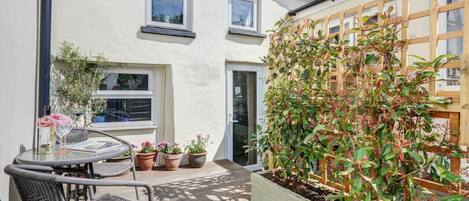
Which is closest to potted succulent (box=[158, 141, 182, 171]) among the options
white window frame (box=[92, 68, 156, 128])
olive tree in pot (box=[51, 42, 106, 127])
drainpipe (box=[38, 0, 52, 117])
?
white window frame (box=[92, 68, 156, 128])

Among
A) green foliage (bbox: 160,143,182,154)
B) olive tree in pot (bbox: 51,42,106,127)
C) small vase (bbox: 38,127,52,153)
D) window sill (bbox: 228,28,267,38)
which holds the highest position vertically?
window sill (bbox: 228,28,267,38)

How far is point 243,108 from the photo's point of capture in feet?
18.6

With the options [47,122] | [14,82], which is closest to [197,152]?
[47,122]

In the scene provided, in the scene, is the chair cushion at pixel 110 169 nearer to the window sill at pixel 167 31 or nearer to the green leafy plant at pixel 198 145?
the green leafy plant at pixel 198 145

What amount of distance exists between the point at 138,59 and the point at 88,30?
82cm

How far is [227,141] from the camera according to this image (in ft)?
18.1

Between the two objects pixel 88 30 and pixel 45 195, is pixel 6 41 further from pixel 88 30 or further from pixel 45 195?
pixel 88 30

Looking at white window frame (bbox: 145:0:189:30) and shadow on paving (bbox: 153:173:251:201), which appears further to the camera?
white window frame (bbox: 145:0:189:30)

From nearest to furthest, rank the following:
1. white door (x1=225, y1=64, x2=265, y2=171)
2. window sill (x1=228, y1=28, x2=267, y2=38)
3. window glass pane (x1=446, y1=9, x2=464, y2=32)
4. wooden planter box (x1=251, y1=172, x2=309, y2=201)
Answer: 1. wooden planter box (x1=251, y1=172, x2=309, y2=201)
2. window glass pane (x1=446, y1=9, x2=464, y2=32)
3. window sill (x1=228, y1=28, x2=267, y2=38)
4. white door (x1=225, y1=64, x2=265, y2=171)

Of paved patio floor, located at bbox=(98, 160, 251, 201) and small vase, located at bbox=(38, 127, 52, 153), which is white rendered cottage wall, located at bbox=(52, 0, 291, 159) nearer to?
paved patio floor, located at bbox=(98, 160, 251, 201)

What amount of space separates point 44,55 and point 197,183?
256 cm

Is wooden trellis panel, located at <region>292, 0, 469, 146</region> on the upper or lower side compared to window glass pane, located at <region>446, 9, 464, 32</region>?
lower

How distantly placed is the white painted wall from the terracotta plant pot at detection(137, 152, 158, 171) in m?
1.90

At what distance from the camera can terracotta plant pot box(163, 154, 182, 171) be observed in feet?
15.2
